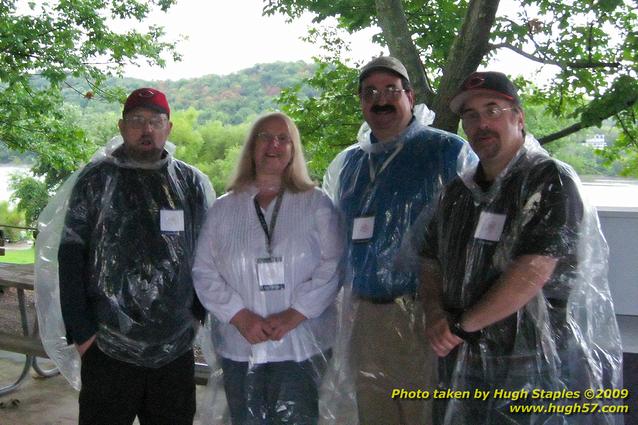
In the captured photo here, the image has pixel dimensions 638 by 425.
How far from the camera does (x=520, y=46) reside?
3.75m

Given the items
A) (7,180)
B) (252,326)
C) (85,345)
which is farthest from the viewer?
(7,180)

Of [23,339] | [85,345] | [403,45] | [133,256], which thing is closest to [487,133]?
[133,256]

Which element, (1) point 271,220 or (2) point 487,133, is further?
(1) point 271,220

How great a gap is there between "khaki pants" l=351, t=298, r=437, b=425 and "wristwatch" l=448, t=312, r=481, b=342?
0.23m

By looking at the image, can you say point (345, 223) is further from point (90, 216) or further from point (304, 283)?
point (90, 216)

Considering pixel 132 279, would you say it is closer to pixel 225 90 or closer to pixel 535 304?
pixel 535 304

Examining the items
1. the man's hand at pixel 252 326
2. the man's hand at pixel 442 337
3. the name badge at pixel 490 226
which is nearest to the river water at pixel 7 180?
the man's hand at pixel 252 326

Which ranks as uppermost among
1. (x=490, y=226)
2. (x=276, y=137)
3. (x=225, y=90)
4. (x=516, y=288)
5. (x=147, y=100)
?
(x=225, y=90)

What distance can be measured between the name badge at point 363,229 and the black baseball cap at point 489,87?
0.48 m

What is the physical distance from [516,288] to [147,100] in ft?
4.42

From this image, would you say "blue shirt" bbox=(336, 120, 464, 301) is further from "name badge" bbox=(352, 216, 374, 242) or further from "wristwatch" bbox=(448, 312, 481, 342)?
"wristwatch" bbox=(448, 312, 481, 342)

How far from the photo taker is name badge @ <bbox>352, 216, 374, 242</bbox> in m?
1.92

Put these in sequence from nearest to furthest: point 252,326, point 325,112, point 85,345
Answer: point 252,326, point 85,345, point 325,112

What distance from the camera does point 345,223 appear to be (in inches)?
79.0
